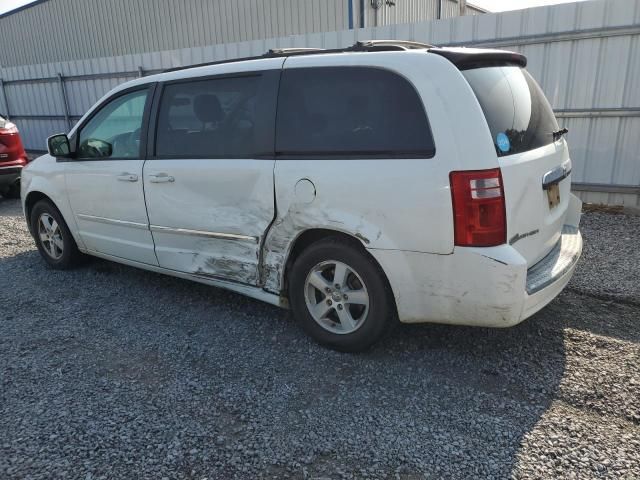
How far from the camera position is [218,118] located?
11.8ft

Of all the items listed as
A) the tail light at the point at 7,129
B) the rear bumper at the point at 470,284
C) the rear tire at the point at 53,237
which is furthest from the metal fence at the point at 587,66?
the tail light at the point at 7,129

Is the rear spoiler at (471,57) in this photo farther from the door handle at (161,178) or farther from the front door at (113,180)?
the front door at (113,180)

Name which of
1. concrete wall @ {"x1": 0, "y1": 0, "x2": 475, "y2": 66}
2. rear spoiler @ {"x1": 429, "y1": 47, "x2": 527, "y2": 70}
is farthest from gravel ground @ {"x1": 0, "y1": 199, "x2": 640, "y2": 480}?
concrete wall @ {"x1": 0, "y1": 0, "x2": 475, "y2": 66}

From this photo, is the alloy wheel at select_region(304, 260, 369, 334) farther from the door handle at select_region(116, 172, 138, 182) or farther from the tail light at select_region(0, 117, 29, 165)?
the tail light at select_region(0, 117, 29, 165)

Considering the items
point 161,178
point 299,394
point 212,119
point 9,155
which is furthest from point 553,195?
point 9,155

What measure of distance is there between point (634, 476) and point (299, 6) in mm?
12137

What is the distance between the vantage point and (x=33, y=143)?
13195mm

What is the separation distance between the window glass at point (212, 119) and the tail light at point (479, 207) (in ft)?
4.48

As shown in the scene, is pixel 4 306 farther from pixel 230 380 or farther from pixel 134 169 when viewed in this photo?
pixel 230 380

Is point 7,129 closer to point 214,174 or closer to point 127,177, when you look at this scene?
point 127,177

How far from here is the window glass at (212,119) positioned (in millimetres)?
3410

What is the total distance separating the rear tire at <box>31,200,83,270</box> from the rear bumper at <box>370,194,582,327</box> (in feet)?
11.1

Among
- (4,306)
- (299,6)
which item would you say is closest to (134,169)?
(4,306)

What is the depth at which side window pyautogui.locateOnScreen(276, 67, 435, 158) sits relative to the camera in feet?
9.19
